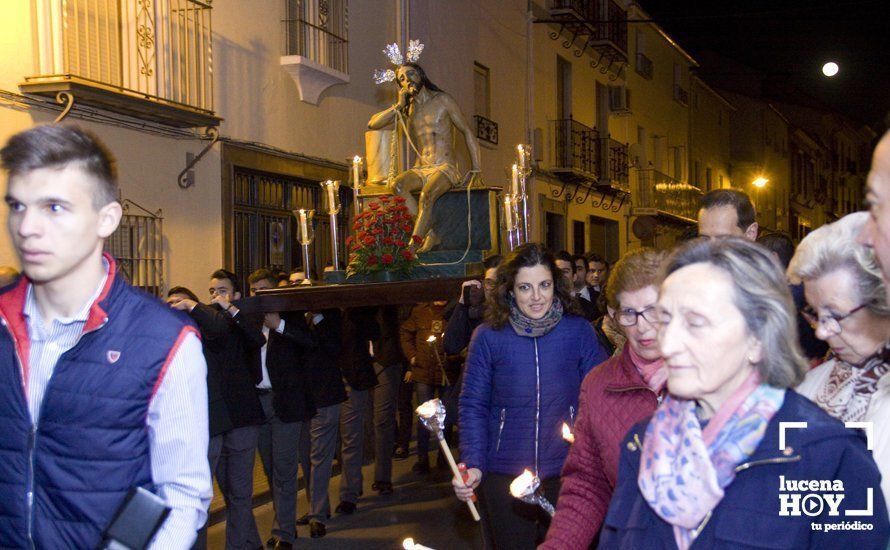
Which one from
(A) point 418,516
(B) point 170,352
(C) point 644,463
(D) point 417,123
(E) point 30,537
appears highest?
(D) point 417,123

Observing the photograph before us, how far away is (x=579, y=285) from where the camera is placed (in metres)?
10.8

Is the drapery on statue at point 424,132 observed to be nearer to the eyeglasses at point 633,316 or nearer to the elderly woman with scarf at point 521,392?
the elderly woman with scarf at point 521,392

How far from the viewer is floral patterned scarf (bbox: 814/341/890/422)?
2922 millimetres

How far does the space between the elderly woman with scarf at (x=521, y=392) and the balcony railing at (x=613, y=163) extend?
70.7ft

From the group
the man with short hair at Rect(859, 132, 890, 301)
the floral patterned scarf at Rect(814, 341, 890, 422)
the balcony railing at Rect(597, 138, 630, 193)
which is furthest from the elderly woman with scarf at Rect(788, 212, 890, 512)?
the balcony railing at Rect(597, 138, 630, 193)

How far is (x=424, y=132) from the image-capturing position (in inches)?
388

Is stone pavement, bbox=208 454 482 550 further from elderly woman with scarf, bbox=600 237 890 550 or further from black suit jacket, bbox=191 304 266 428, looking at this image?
elderly woman with scarf, bbox=600 237 890 550

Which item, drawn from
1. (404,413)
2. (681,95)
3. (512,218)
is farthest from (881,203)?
(681,95)

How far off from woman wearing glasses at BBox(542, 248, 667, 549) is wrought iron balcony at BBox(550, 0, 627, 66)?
19612mm

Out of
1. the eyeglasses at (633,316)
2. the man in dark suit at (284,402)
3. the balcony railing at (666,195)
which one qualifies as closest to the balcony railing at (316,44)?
the man in dark suit at (284,402)

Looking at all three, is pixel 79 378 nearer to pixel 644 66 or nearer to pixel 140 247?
pixel 140 247

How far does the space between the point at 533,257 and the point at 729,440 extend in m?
3.20

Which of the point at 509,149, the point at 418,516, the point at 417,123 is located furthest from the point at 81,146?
the point at 509,149

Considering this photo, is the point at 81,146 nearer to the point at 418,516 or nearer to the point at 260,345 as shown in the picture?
the point at 260,345
